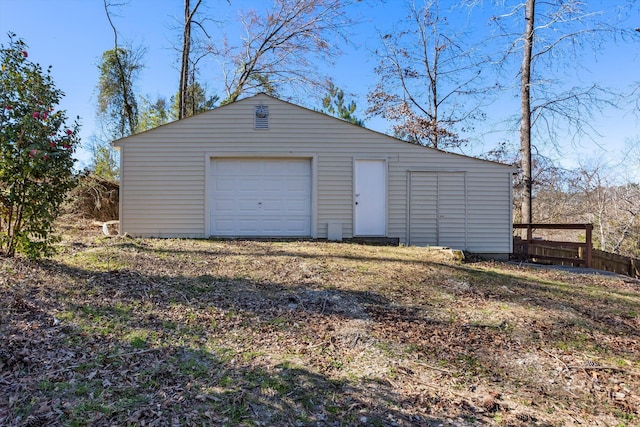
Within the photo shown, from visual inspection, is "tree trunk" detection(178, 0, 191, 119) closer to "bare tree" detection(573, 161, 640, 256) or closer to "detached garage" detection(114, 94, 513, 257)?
"detached garage" detection(114, 94, 513, 257)

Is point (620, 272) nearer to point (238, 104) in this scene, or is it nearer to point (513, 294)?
point (513, 294)

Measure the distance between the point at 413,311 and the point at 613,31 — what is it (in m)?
12.4

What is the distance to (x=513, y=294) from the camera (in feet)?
16.1

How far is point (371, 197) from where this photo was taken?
8.77 meters

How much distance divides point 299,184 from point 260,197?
0.97 metres

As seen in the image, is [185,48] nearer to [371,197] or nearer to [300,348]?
[371,197]

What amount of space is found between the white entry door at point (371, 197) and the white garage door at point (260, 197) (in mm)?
1199

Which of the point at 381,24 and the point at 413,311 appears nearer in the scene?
the point at 413,311

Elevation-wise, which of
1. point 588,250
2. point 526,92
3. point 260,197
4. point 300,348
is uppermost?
point 526,92

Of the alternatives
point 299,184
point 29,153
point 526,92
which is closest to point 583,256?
point 526,92

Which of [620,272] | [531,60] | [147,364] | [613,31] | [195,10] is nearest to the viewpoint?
[147,364]

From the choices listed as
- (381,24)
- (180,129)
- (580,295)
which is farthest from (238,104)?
(381,24)

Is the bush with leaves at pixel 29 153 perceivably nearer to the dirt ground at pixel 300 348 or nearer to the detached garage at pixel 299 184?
the dirt ground at pixel 300 348

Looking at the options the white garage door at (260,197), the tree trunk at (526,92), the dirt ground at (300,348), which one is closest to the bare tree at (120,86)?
the white garage door at (260,197)
